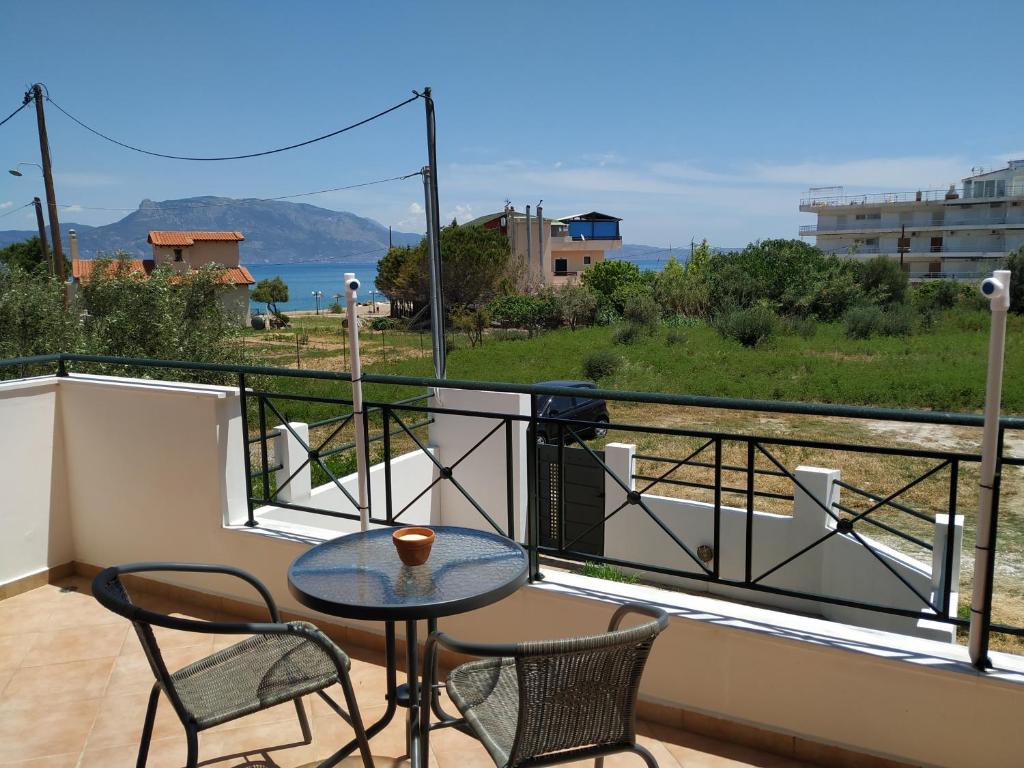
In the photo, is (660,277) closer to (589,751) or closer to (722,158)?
(589,751)

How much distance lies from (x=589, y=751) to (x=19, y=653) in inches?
102

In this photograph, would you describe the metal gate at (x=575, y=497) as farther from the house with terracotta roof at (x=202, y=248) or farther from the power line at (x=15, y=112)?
the house with terracotta roof at (x=202, y=248)


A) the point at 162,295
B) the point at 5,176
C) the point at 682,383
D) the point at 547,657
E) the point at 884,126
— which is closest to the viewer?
the point at 547,657

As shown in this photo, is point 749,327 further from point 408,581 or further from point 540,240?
point 540,240

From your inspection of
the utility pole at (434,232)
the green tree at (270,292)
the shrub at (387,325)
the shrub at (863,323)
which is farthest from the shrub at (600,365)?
the green tree at (270,292)

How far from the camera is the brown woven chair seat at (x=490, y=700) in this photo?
164 centimetres

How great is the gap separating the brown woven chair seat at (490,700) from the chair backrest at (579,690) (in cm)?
9

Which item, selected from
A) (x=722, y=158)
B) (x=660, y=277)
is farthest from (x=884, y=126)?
(x=660, y=277)

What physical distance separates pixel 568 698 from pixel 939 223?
229ft

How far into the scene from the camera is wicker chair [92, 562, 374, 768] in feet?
5.58

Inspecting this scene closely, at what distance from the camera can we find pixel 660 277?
36.2 m

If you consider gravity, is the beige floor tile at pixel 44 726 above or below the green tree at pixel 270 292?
below

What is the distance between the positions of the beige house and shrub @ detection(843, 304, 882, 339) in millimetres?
18974

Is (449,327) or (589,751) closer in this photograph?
(589,751)
